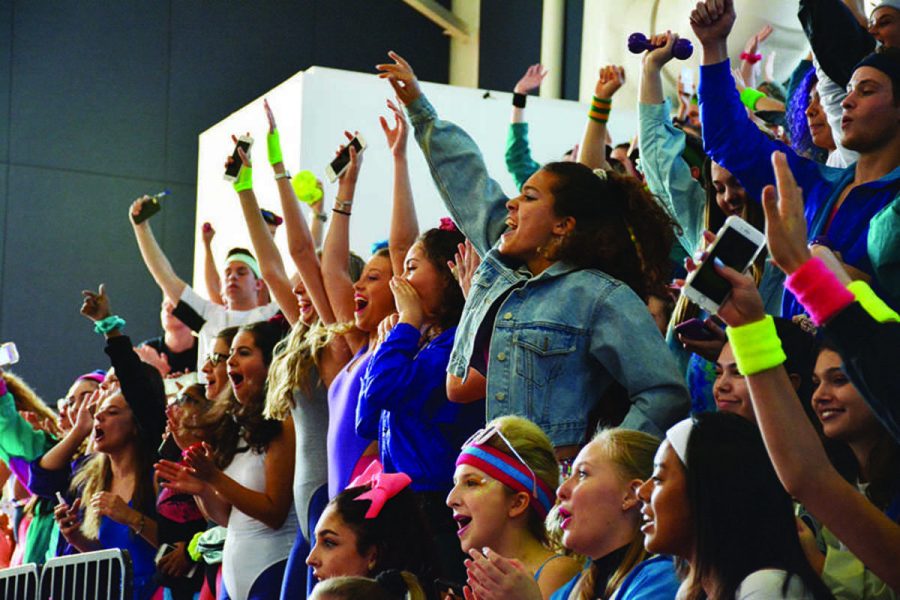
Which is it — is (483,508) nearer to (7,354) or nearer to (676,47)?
(676,47)

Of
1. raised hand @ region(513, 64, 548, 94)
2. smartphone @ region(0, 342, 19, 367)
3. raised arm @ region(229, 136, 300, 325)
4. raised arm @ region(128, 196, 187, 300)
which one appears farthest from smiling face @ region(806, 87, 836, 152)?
smartphone @ region(0, 342, 19, 367)

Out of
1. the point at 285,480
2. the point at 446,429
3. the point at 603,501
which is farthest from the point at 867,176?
the point at 285,480

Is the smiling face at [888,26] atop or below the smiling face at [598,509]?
atop

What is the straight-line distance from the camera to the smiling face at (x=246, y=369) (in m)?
3.80

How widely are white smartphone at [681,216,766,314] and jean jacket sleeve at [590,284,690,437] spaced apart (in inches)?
29.3

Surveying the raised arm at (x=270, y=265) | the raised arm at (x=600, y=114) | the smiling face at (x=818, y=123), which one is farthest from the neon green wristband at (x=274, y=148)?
the smiling face at (x=818, y=123)

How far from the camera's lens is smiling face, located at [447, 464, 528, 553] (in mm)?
2473

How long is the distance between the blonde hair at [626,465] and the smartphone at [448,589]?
24 centimetres

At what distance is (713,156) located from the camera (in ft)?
8.57

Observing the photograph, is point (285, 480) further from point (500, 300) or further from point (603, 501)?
point (603, 501)

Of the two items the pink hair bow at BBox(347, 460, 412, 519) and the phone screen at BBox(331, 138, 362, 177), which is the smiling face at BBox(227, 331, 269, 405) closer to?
the phone screen at BBox(331, 138, 362, 177)

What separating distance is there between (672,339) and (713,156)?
16.6 inches

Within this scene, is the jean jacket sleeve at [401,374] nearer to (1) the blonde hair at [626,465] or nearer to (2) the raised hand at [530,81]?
(1) the blonde hair at [626,465]

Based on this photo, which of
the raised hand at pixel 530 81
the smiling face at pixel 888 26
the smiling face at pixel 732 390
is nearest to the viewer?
the smiling face at pixel 732 390
